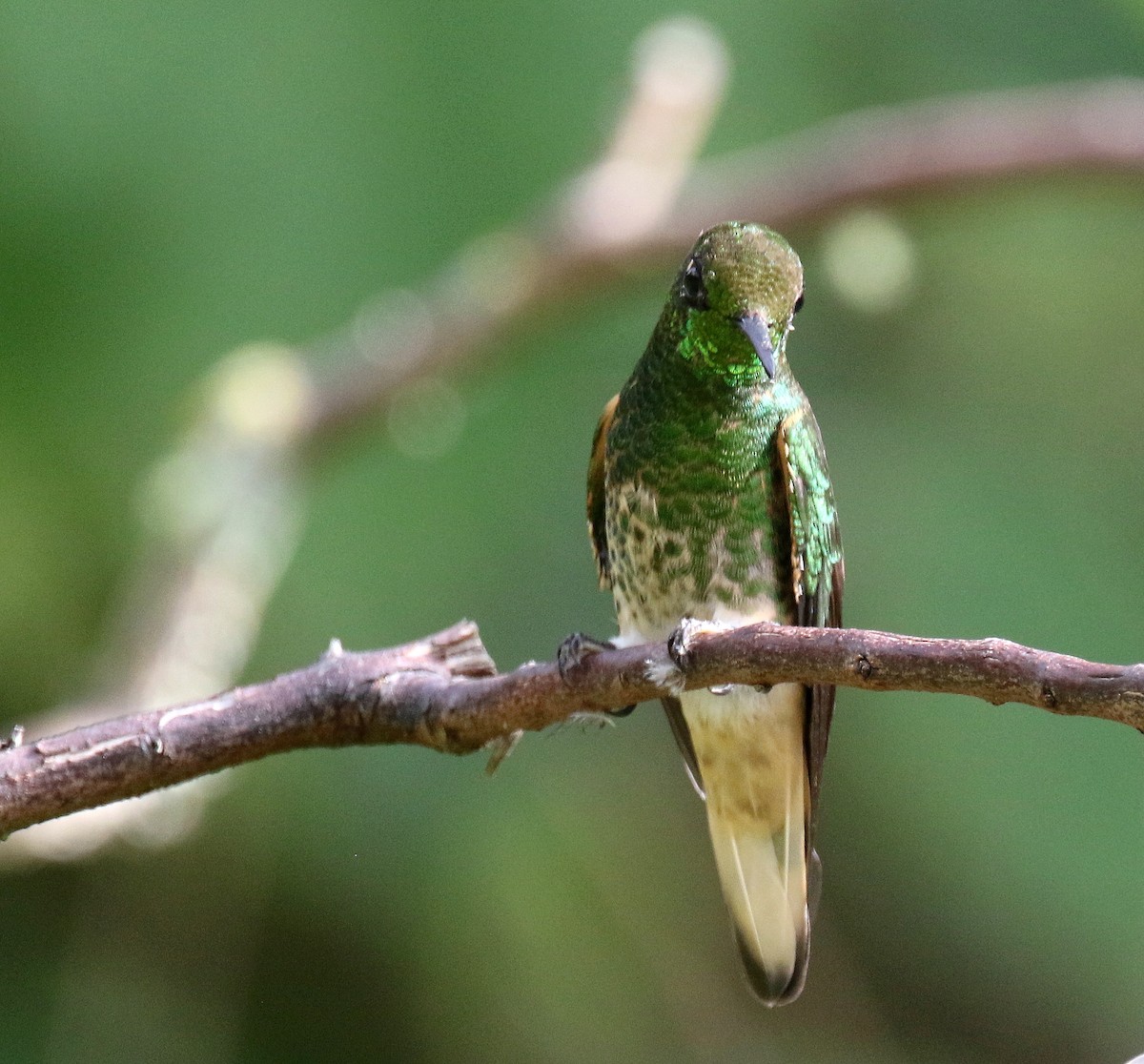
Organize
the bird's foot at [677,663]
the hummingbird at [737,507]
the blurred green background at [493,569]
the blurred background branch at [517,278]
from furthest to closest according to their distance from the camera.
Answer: the blurred green background at [493,569], the blurred background branch at [517,278], the hummingbird at [737,507], the bird's foot at [677,663]

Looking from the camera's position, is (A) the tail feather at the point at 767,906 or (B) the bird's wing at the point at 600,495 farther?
(B) the bird's wing at the point at 600,495

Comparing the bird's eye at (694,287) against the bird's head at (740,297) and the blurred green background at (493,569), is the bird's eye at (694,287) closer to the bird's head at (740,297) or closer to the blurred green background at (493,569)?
the bird's head at (740,297)

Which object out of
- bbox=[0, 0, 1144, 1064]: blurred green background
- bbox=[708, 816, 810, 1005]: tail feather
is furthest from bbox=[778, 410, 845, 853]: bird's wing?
bbox=[0, 0, 1144, 1064]: blurred green background

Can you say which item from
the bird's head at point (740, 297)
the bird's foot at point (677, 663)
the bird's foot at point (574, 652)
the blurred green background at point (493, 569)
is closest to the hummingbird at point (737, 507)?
the bird's head at point (740, 297)

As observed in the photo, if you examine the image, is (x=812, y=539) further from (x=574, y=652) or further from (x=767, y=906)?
(x=767, y=906)

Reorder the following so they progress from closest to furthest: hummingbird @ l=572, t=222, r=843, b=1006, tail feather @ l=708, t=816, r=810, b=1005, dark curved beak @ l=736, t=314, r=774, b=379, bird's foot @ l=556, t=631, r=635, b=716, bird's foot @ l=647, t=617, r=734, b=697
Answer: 1. bird's foot @ l=647, t=617, r=734, b=697
2. bird's foot @ l=556, t=631, r=635, b=716
3. dark curved beak @ l=736, t=314, r=774, b=379
4. hummingbird @ l=572, t=222, r=843, b=1006
5. tail feather @ l=708, t=816, r=810, b=1005

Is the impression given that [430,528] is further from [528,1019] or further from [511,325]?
[528,1019]

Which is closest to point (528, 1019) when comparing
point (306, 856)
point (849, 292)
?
point (306, 856)

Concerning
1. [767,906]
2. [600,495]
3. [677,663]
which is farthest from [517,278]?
[677,663]

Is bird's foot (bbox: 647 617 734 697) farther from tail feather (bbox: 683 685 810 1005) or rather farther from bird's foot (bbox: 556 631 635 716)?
tail feather (bbox: 683 685 810 1005)
